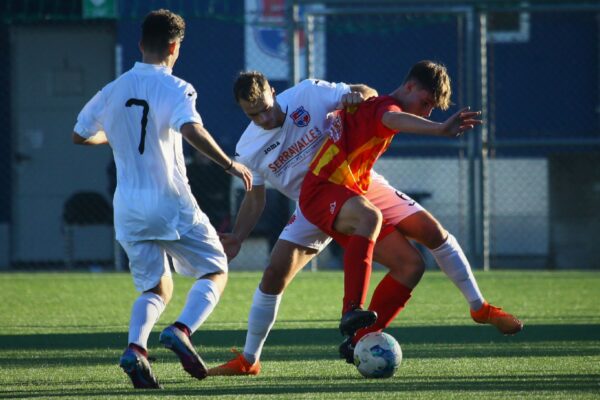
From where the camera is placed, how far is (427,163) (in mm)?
14602

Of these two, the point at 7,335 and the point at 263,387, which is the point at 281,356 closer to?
the point at 263,387

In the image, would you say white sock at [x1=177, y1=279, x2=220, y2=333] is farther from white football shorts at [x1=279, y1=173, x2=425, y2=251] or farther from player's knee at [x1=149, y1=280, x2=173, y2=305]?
white football shorts at [x1=279, y1=173, x2=425, y2=251]

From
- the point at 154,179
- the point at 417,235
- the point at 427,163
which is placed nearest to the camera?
the point at 154,179

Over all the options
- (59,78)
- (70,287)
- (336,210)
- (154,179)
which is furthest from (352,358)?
A: (59,78)

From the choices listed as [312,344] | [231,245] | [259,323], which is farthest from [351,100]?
[312,344]

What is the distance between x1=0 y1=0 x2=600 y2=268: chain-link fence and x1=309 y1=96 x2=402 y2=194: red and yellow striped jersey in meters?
8.18

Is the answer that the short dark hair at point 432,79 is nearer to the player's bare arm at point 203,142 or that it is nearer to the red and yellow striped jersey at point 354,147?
the red and yellow striped jersey at point 354,147

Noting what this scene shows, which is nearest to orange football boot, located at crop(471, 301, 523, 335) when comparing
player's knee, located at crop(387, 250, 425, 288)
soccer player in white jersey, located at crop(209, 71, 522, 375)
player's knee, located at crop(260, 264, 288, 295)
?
soccer player in white jersey, located at crop(209, 71, 522, 375)

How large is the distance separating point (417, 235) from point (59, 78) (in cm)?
975

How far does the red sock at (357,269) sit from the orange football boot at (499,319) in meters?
0.86

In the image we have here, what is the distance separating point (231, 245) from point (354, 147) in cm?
77

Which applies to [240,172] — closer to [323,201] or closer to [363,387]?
[323,201]

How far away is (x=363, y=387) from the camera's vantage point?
4.89 m

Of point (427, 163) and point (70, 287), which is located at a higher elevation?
point (427, 163)
